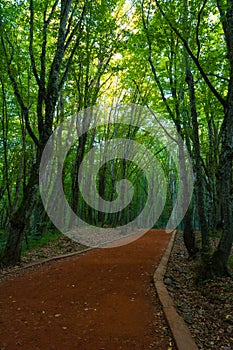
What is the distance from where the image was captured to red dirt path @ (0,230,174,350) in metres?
3.71

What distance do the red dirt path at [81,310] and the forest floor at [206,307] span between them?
19.2 inches

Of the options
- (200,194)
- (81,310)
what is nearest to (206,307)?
(81,310)

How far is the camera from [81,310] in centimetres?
482

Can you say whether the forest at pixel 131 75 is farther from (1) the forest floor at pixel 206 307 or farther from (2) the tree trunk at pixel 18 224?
(1) the forest floor at pixel 206 307

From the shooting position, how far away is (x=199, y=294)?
6.10 metres

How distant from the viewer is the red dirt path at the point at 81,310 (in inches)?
146

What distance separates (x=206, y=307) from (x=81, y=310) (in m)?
2.41

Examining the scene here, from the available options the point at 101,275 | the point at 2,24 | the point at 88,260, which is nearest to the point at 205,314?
the point at 101,275

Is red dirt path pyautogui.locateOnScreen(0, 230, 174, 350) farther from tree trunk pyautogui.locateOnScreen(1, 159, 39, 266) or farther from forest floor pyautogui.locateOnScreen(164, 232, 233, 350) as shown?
tree trunk pyautogui.locateOnScreen(1, 159, 39, 266)

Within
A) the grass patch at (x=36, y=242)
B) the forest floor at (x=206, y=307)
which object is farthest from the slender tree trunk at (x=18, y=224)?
the forest floor at (x=206, y=307)

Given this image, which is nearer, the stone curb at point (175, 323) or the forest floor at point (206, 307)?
the stone curb at point (175, 323)

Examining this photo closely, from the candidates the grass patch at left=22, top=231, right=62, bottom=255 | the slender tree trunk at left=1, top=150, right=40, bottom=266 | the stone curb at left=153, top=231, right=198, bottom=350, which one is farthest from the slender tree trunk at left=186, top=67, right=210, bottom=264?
the grass patch at left=22, top=231, right=62, bottom=255

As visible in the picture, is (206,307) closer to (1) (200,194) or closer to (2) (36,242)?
(1) (200,194)

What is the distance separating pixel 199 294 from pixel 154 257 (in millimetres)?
4247
